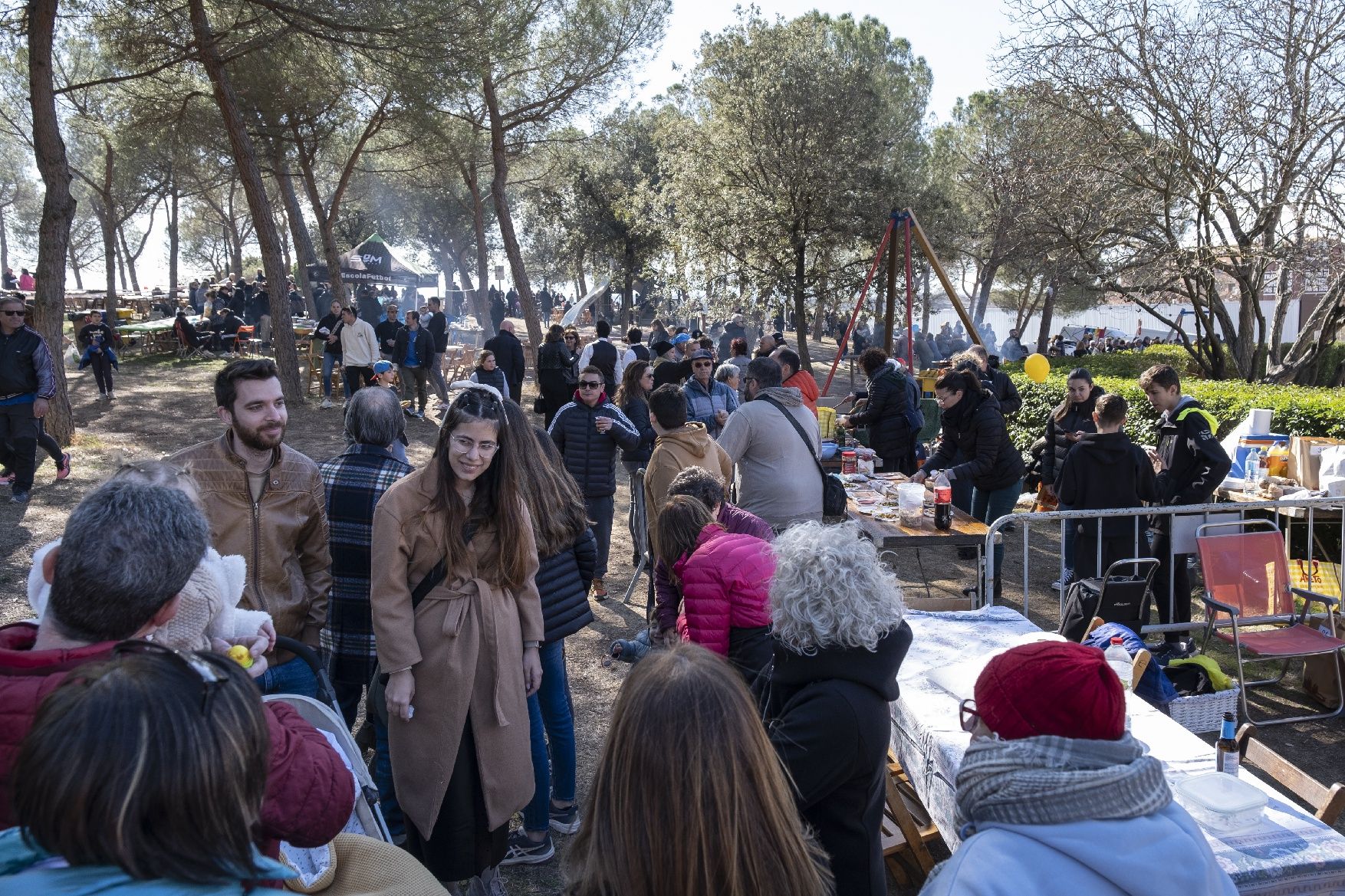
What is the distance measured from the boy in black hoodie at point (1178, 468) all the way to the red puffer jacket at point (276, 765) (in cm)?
516

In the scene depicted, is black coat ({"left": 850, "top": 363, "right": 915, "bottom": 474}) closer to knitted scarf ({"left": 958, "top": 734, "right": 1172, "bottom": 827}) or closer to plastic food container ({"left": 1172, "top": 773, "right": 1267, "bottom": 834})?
plastic food container ({"left": 1172, "top": 773, "right": 1267, "bottom": 834})

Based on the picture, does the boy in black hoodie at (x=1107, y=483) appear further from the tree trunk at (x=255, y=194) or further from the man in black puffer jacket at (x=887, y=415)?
the tree trunk at (x=255, y=194)

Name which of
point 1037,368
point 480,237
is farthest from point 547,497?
point 480,237

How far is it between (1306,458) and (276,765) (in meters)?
7.62

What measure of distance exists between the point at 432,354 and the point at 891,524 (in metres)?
9.70

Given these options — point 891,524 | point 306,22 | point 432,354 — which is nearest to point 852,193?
point 432,354

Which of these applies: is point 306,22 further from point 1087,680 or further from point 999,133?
point 999,133

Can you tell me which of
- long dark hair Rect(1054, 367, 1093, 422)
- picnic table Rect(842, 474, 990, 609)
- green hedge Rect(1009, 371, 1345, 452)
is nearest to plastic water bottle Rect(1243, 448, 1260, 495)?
green hedge Rect(1009, 371, 1345, 452)

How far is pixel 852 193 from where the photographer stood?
1698 cm

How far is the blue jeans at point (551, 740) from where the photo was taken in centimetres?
326

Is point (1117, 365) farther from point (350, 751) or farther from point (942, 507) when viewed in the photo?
point (350, 751)

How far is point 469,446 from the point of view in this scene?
272 cm

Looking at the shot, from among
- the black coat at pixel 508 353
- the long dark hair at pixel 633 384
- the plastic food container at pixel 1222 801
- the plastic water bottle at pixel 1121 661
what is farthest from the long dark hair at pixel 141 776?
the black coat at pixel 508 353

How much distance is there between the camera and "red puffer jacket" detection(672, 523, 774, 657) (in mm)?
2928
